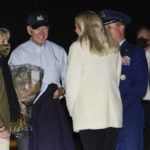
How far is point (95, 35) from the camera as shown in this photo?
10.4 feet

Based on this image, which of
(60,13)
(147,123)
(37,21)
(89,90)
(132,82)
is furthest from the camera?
(60,13)

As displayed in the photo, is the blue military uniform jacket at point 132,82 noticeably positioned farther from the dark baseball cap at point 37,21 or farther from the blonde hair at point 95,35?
the dark baseball cap at point 37,21

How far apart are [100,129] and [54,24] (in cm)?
374

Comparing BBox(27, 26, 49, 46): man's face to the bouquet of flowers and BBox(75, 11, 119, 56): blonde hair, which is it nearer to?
the bouquet of flowers

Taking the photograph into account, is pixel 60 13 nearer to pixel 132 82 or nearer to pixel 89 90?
pixel 132 82

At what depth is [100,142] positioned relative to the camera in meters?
3.15

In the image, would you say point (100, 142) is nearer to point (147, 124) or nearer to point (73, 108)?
point (73, 108)

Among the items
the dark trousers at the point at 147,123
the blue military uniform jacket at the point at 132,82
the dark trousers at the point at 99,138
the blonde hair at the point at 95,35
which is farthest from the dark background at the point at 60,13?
the dark trousers at the point at 99,138

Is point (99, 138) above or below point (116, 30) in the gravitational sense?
below

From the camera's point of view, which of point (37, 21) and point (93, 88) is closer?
point (93, 88)

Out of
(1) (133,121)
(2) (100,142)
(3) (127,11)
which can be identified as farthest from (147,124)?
(3) (127,11)

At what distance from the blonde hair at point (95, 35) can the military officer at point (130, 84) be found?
1.11 feet

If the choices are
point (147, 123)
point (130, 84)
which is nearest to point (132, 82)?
point (130, 84)

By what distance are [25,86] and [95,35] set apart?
884mm
